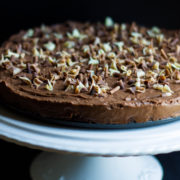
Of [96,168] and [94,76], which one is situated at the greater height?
[94,76]

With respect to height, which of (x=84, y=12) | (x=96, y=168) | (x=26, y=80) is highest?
(x=84, y=12)

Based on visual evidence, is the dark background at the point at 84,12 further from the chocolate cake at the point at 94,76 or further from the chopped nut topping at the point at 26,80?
the chopped nut topping at the point at 26,80

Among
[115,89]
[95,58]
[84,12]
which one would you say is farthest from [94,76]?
[84,12]

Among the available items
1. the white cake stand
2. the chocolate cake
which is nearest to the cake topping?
the chocolate cake

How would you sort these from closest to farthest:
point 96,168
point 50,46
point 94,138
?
1. point 94,138
2. point 96,168
3. point 50,46

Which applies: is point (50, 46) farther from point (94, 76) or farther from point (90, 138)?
point (90, 138)

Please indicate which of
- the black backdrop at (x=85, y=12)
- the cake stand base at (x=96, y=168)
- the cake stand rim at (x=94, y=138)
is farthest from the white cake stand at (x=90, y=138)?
the black backdrop at (x=85, y=12)
